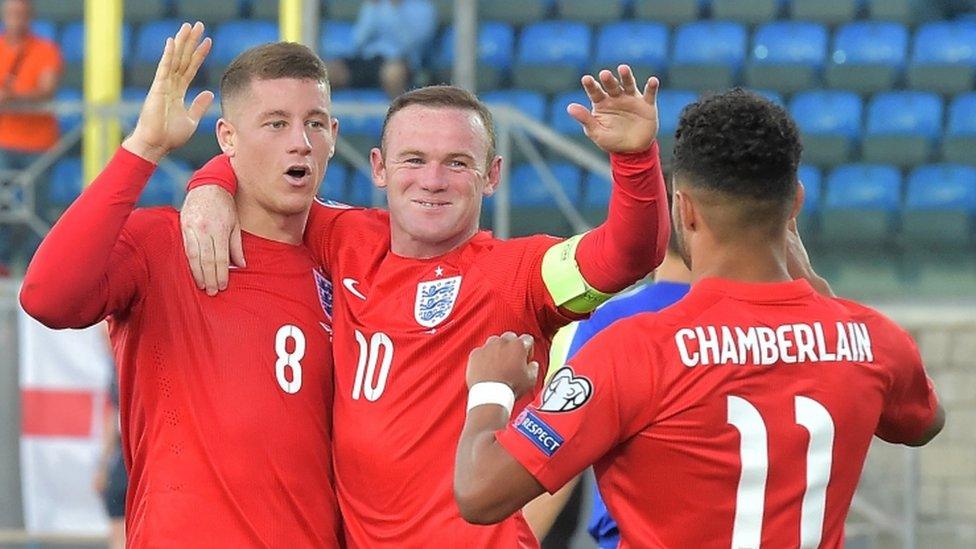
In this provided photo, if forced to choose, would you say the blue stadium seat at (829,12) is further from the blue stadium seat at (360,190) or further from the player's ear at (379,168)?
the player's ear at (379,168)

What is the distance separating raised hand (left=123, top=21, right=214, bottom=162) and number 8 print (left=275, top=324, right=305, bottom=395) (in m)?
0.47

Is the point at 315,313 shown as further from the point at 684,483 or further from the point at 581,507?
the point at 581,507

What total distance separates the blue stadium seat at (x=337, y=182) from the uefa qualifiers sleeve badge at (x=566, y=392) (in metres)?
6.41

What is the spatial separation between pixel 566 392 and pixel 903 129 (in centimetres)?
832

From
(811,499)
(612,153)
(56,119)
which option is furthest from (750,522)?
(56,119)

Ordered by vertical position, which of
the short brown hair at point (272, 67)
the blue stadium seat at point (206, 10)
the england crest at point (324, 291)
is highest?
the short brown hair at point (272, 67)

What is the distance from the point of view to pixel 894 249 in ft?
31.8

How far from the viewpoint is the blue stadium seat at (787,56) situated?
10.8 metres

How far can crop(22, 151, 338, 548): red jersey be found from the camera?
11.6ft

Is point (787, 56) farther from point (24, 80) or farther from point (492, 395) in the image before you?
point (492, 395)

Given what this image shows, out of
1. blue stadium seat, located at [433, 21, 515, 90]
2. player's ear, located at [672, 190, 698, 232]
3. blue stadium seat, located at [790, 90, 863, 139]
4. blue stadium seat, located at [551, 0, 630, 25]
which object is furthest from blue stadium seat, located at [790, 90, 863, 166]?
player's ear, located at [672, 190, 698, 232]

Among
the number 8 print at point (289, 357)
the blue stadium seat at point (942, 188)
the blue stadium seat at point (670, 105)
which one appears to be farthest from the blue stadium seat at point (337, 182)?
the number 8 print at point (289, 357)

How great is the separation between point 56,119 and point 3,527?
2328mm

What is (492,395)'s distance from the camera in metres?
2.97
